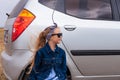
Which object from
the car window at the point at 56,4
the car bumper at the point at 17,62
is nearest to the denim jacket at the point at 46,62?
the car bumper at the point at 17,62

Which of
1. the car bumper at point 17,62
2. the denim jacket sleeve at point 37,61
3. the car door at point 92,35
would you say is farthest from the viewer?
the car door at point 92,35

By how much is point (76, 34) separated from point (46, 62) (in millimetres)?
1334

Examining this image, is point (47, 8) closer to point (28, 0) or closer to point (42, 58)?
point (28, 0)

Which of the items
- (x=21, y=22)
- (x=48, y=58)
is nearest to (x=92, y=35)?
(x=21, y=22)

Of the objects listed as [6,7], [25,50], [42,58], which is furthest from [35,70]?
[6,7]

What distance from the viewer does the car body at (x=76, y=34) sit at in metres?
6.15

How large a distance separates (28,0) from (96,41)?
109 cm

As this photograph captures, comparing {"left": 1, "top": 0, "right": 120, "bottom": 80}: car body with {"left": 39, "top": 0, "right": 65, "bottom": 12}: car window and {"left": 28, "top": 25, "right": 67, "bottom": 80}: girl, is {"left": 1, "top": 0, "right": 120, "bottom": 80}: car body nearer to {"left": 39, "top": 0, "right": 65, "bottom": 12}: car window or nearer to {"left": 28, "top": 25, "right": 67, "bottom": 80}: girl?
{"left": 39, "top": 0, "right": 65, "bottom": 12}: car window

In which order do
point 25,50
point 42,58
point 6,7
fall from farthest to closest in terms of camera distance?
point 6,7
point 25,50
point 42,58

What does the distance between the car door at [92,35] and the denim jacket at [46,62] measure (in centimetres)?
119

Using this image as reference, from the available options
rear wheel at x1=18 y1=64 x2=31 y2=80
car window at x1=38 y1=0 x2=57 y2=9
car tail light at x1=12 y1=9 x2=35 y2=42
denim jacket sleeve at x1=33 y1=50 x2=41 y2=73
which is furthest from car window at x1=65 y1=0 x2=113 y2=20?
denim jacket sleeve at x1=33 y1=50 x2=41 y2=73

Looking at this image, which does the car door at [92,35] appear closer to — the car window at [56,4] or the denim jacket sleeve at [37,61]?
the car window at [56,4]

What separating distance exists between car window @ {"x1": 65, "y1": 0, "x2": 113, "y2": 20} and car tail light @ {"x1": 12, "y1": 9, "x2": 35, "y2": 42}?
518 mm

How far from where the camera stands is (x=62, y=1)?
634 cm
